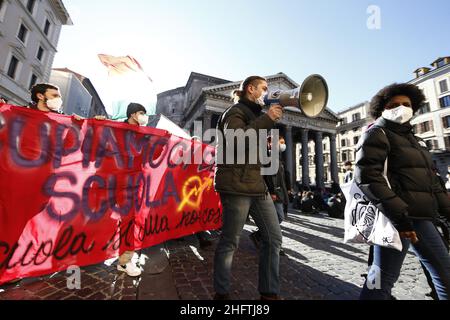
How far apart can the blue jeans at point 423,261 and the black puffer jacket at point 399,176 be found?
13 cm

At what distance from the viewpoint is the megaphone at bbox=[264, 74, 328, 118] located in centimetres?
206

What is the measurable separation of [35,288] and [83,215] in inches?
32.1

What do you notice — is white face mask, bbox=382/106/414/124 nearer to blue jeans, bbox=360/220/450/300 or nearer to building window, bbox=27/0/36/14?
blue jeans, bbox=360/220/450/300

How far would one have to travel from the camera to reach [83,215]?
8.36 ft

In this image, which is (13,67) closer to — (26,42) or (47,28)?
(26,42)

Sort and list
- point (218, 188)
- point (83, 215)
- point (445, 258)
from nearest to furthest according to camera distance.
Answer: point (445, 258)
point (218, 188)
point (83, 215)

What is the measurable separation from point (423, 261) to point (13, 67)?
27542mm

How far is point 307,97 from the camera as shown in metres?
2.17

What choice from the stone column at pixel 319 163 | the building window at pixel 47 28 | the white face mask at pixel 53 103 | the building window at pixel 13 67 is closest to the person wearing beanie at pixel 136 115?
the white face mask at pixel 53 103

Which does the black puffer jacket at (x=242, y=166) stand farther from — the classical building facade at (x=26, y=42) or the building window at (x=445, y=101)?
the building window at (x=445, y=101)

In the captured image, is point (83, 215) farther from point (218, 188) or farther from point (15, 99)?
point (15, 99)

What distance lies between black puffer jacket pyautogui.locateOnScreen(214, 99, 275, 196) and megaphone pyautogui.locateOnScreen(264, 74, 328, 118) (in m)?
0.24
